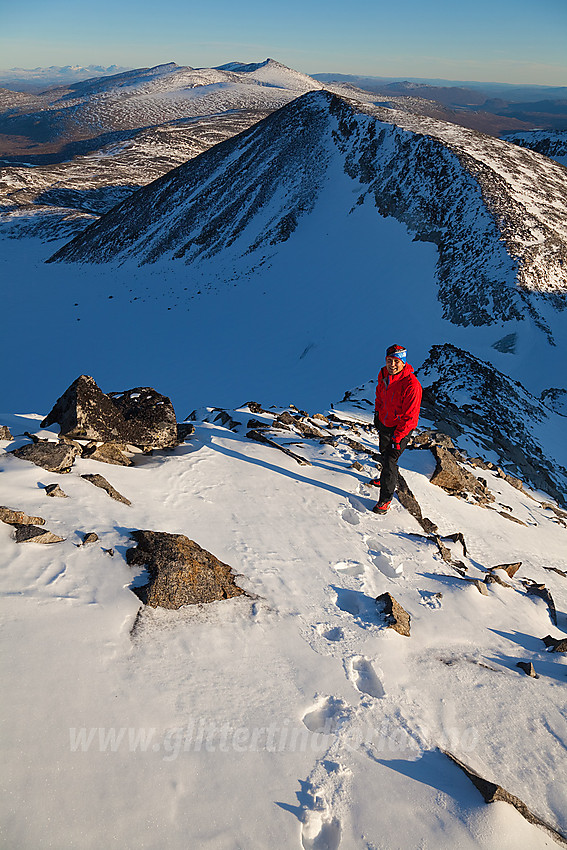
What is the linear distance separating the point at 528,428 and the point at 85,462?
1425cm

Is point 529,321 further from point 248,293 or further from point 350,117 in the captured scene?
point 350,117

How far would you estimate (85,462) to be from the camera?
6.30 m

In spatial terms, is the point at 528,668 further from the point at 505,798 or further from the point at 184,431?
the point at 184,431

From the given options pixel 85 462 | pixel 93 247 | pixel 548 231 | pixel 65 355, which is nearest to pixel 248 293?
pixel 65 355

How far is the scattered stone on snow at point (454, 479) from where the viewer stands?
29.5 ft

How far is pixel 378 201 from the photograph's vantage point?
28.5 m

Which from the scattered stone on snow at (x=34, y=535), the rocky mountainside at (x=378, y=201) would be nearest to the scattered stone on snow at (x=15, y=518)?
the scattered stone on snow at (x=34, y=535)

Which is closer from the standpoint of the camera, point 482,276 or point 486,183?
point 482,276

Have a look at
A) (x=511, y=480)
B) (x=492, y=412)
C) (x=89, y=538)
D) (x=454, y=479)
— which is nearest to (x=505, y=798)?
(x=89, y=538)

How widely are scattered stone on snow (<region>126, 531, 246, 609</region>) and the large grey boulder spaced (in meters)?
2.90

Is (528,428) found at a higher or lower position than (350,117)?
lower

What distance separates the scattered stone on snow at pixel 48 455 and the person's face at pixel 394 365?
4.90 meters

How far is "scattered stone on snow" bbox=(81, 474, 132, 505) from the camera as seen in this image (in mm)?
5688

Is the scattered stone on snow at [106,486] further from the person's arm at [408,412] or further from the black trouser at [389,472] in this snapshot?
the person's arm at [408,412]
